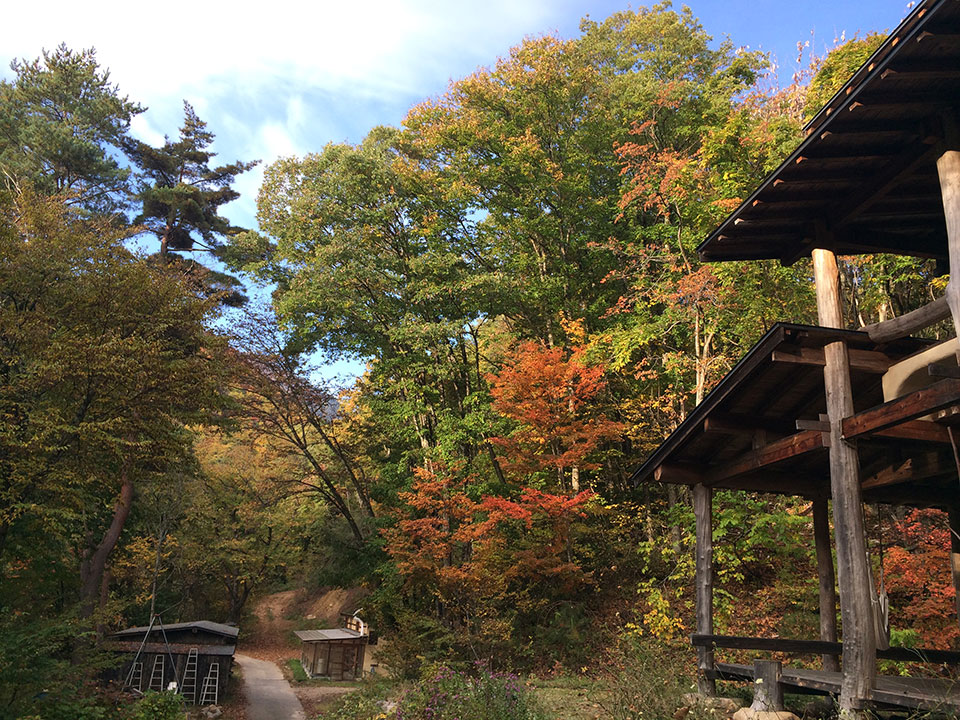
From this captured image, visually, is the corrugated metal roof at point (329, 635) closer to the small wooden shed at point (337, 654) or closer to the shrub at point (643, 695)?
the small wooden shed at point (337, 654)

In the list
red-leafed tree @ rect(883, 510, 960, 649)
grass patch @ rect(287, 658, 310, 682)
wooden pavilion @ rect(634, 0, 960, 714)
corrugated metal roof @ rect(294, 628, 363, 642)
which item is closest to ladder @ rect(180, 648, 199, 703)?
corrugated metal roof @ rect(294, 628, 363, 642)

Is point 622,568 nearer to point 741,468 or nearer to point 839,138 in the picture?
point 741,468

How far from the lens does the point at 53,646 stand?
11.7m

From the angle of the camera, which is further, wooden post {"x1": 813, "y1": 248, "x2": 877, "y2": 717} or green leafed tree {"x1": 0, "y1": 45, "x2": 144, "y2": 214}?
green leafed tree {"x1": 0, "y1": 45, "x2": 144, "y2": 214}

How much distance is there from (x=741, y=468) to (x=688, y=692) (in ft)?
10.1

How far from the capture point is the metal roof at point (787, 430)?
6949 mm

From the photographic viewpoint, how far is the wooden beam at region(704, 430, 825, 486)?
7.08m

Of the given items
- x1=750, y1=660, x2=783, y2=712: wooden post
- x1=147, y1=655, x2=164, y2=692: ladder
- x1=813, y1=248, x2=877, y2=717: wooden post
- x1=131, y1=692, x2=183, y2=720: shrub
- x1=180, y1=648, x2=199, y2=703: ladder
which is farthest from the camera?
x1=147, y1=655, x2=164, y2=692: ladder

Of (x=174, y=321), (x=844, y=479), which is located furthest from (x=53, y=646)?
(x=844, y=479)

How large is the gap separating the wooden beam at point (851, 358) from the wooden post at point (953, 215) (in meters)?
1.24

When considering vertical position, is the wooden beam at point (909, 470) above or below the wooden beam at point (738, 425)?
below

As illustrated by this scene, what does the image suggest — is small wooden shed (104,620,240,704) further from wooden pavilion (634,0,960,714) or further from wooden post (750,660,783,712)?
wooden post (750,660,783,712)

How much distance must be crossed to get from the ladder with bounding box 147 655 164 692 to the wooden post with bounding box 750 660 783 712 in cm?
2251

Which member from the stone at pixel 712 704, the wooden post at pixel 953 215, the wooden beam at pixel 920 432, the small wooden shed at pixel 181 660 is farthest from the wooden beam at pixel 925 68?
the small wooden shed at pixel 181 660
